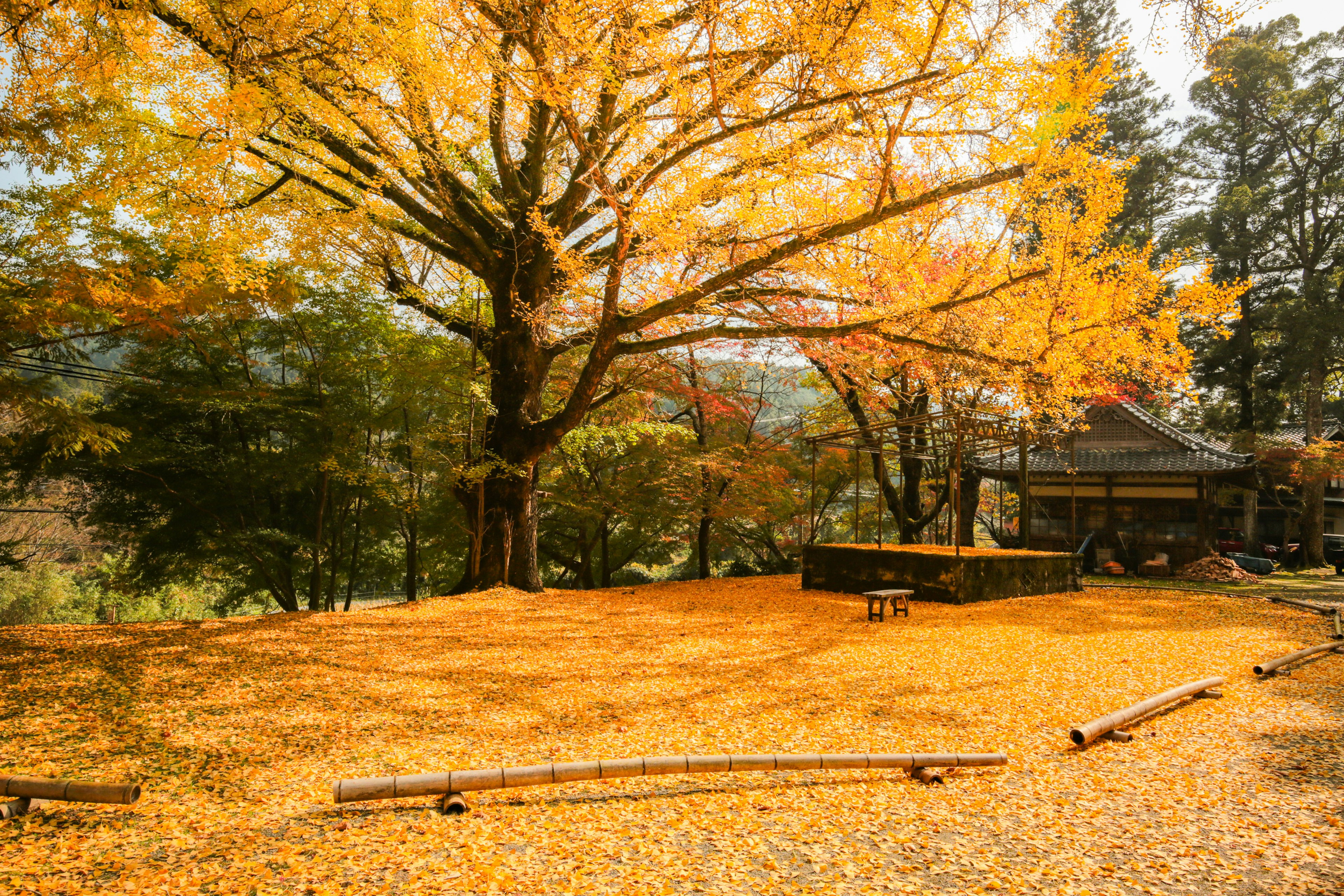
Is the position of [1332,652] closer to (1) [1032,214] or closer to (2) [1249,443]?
(1) [1032,214]

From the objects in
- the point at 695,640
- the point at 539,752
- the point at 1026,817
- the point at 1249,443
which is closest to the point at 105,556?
the point at 695,640

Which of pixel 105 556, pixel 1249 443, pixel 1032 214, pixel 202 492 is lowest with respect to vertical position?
pixel 105 556

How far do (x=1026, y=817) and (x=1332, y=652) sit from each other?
493cm

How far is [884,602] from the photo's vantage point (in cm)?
737

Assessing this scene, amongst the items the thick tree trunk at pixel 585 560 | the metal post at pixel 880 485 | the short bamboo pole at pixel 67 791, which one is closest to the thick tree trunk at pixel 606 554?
the thick tree trunk at pixel 585 560

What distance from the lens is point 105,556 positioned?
16.2 m

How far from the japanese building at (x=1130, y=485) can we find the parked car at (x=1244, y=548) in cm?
257

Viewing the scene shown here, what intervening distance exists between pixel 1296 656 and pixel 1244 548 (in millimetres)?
17188

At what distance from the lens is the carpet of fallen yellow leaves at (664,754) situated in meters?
2.09

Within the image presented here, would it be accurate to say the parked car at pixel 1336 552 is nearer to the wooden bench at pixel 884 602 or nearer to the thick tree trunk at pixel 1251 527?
the thick tree trunk at pixel 1251 527

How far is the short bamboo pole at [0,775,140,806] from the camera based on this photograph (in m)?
2.25

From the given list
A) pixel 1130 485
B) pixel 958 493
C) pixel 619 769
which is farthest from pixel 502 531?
pixel 1130 485

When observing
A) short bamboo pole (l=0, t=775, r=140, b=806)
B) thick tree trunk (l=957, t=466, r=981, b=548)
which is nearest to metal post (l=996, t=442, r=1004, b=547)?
thick tree trunk (l=957, t=466, r=981, b=548)

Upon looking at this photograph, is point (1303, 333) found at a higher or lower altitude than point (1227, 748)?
higher
